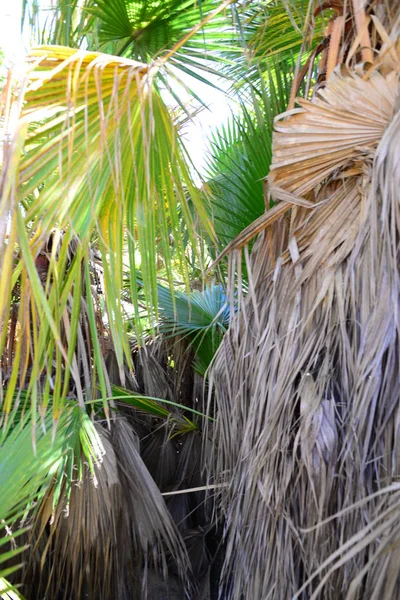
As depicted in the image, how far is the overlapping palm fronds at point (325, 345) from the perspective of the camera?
141 centimetres

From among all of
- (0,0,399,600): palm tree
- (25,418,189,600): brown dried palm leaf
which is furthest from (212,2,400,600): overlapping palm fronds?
(25,418,189,600): brown dried palm leaf

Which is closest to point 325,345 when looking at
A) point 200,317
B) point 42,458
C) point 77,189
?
point 77,189

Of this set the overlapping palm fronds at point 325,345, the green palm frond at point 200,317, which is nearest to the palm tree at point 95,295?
the green palm frond at point 200,317

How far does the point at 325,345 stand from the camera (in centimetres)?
156

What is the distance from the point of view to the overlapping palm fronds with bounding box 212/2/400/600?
4.62 feet

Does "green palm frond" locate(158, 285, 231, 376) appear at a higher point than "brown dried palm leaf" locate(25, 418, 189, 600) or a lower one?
higher

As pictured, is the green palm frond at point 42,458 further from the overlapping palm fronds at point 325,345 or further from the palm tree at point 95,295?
the overlapping palm fronds at point 325,345

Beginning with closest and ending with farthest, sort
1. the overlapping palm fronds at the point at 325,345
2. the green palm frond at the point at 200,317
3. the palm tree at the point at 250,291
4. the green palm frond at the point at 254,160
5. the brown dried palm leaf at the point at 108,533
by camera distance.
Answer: the palm tree at the point at 250,291
the overlapping palm fronds at the point at 325,345
the brown dried palm leaf at the point at 108,533
the green palm frond at the point at 254,160
the green palm frond at the point at 200,317

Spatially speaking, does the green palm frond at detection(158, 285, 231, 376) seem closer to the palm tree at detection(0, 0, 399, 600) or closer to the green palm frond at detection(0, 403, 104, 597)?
the palm tree at detection(0, 0, 399, 600)

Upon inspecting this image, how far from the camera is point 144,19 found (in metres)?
2.23

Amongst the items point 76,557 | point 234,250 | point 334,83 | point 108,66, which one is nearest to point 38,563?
point 76,557

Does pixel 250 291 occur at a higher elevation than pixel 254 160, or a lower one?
lower

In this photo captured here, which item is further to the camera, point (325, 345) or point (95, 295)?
point (95, 295)

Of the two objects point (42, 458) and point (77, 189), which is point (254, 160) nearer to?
point (77, 189)
